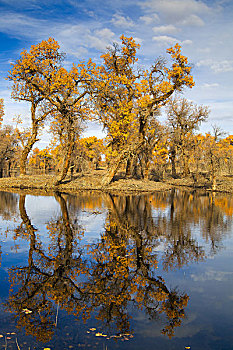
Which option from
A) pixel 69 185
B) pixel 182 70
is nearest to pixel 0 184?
pixel 69 185

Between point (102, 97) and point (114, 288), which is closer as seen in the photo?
point (114, 288)

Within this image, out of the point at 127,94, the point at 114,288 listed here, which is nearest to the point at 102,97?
the point at 127,94

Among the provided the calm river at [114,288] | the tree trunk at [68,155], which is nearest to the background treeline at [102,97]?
the tree trunk at [68,155]

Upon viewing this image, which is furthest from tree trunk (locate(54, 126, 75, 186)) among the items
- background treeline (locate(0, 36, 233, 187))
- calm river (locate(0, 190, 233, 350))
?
calm river (locate(0, 190, 233, 350))

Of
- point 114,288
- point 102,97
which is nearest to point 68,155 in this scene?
point 102,97

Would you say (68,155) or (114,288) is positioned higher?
(68,155)

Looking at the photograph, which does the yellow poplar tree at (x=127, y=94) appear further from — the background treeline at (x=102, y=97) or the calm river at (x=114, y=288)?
the calm river at (x=114, y=288)

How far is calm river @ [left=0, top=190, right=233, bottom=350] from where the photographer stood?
16.0 ft

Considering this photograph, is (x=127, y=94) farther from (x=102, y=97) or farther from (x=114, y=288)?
(x=114, y=288)

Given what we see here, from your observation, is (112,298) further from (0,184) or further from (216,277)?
(0,184)

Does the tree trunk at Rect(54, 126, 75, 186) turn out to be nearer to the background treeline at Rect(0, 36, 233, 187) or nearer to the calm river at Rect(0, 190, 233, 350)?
the background treeline at Rect(0, 36, 233, 187)

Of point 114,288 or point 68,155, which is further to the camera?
point 68,155

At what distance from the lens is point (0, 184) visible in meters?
33.3

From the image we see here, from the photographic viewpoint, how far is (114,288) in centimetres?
646
